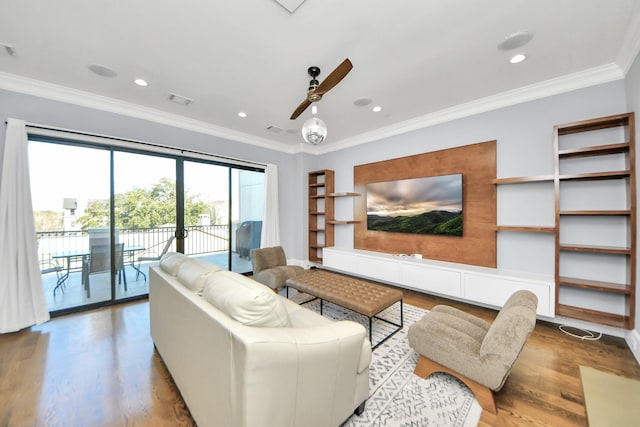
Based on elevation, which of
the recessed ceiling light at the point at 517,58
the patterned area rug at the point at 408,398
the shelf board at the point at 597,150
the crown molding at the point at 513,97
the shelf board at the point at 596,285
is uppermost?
the recessed ceiling light at the point at 517,58

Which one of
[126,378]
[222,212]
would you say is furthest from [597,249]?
[222,212]

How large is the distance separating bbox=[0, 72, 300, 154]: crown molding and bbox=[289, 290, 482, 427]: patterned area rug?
4114 mm

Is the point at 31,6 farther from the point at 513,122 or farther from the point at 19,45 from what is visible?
the point at 513,122

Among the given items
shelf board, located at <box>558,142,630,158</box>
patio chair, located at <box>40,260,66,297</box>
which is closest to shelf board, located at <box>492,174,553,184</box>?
shelf board, located at <box>558,142,630,158</box>

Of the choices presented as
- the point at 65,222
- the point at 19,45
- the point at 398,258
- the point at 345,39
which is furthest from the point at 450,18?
the point at 65,222

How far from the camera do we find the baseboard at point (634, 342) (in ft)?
6.57

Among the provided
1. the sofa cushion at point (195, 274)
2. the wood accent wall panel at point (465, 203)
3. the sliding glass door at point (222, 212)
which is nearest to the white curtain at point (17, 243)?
the sliding glass door at point (222, 212)

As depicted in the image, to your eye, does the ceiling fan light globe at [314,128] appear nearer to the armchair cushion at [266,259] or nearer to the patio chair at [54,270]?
the armchair cushion at [266,259]

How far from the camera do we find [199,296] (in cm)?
147

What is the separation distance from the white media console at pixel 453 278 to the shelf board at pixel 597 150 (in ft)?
4.50

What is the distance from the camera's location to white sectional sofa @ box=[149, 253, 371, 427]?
95 cm

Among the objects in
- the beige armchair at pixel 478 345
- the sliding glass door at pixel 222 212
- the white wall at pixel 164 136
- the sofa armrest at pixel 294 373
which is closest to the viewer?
the sofa armrest at pixel 294 373

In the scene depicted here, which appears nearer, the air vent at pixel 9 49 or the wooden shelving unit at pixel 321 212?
the air vent at pixel 9 49

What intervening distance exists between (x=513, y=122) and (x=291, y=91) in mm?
2839
